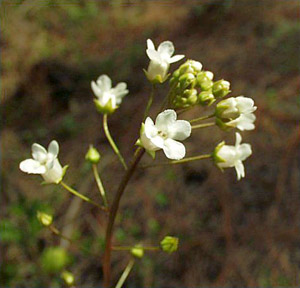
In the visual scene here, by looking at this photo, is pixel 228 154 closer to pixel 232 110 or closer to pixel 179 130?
pixel 232 110

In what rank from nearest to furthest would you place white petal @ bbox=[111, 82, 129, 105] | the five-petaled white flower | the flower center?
the flower center < the five-petaled white flower < white petal @ bbox=[111, 82, 129, 105]

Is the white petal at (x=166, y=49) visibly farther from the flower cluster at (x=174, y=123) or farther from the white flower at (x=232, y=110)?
the white flower at (x=232, y=110)

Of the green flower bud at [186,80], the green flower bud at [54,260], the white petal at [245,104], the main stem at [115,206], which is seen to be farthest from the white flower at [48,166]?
the green flower bud at [54,260]

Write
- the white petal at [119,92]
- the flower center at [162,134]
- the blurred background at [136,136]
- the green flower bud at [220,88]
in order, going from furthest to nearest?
the blurred background at [136,136]
the white petal at [119,92]
the green flower bud at [220,88]
the flower center at [162,134]

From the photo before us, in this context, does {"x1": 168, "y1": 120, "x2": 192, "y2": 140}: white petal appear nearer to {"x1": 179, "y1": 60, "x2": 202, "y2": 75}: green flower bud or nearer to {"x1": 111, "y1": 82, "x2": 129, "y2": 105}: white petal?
{"x1": 179, "y1": 60, "x2": 202, "y2": 75}: green flower bud

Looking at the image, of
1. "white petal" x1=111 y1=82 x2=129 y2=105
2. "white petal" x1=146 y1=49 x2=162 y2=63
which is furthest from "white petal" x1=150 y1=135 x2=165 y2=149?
"white petal" x1=111 y1=82 x2=129 y2=105

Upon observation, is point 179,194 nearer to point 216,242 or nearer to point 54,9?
point 216,242

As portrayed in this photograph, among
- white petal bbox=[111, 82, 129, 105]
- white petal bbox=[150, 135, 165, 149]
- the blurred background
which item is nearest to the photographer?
white petal bbox=[150, 135, 165, 149]
